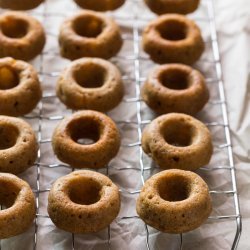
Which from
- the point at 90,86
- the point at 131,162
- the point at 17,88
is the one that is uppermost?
the point at 17,88

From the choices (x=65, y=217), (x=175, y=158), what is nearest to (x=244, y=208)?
(x=175, y=158)

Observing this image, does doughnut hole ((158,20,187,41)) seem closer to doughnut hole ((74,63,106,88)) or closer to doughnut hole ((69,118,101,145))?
doughnut hole ((74,63,106,88))

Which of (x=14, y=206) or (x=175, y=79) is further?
(x=175, y=79)

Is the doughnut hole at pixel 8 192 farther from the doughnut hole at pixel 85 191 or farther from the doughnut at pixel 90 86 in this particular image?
the doughnut at pixel 90 86

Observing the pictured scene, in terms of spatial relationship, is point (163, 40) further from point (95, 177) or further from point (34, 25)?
point (95, 177)

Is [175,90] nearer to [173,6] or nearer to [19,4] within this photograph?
[173,6]

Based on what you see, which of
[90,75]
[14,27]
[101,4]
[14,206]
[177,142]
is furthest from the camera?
[101,4]

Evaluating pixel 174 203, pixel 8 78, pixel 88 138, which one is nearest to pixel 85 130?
pixel 88 138

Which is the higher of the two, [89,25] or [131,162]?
[89,25]
